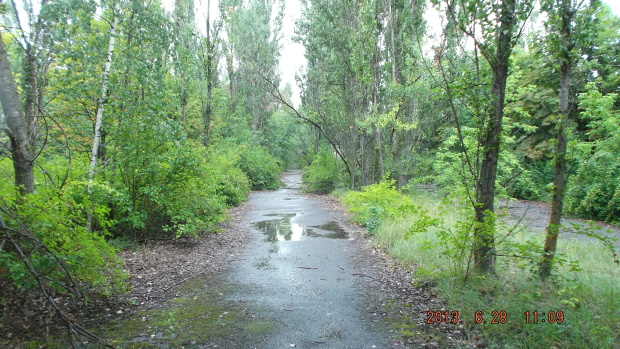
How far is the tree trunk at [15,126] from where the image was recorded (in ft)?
12.2

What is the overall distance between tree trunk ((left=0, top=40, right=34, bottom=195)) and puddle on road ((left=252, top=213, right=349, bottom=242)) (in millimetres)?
5577

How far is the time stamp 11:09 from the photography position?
10.6 ft

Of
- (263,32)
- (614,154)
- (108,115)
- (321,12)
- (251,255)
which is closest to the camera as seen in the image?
(108,115)

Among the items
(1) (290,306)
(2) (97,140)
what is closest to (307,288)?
(1) (290,306)

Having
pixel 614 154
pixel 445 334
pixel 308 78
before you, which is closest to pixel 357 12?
pixel 308 78

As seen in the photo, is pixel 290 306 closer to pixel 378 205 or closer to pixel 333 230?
pixel 333 230

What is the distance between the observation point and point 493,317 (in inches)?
141

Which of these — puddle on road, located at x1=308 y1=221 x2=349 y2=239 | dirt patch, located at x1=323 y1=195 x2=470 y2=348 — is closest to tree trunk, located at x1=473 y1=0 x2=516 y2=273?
dirt patch, located at x1=323 y1=195 x2=470 y2=348

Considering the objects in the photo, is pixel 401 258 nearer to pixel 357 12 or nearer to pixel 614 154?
A: pixel 614 154

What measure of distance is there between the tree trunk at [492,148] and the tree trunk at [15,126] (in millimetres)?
5369

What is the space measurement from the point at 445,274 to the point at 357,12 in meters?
12.8

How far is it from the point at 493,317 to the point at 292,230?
271 inches

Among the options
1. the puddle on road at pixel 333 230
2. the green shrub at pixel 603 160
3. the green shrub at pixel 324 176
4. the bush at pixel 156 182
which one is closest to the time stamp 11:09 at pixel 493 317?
the puddle on road at pixel 333 230

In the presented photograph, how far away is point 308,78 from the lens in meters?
21.2
